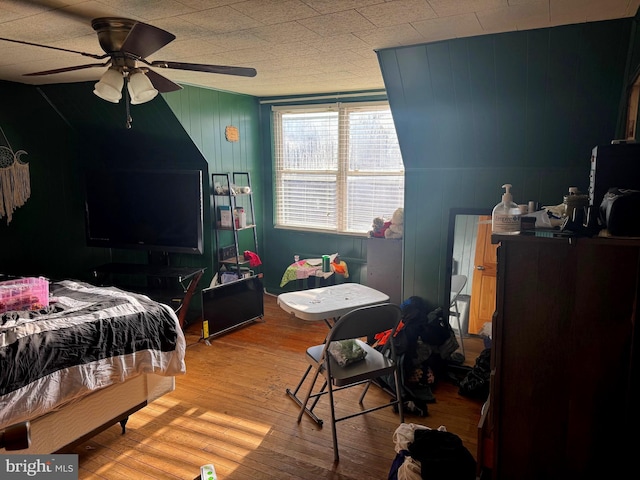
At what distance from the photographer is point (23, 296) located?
2.52 m

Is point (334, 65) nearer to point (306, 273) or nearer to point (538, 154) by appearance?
point (538, 154)

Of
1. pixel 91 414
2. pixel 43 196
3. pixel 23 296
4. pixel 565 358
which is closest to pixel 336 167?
pixel 43 196

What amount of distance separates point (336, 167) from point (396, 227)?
1157 millimetres

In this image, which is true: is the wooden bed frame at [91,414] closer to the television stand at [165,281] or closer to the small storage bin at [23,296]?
the small storage bin at [23,296]

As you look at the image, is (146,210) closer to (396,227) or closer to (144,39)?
(396,227)

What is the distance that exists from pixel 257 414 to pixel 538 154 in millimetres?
2382

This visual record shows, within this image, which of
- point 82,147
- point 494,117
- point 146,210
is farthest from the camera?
point 82,147

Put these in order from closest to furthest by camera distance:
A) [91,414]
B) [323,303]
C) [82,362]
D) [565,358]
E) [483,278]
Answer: [565,358] → [82,362] → [91,414] → [323,303] → [483,278]

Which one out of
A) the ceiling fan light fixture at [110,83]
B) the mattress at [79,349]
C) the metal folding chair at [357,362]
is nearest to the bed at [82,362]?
the mattress at [79,349]

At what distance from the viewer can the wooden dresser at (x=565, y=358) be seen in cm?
130

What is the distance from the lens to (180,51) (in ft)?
8.86

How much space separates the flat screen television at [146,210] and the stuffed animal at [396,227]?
5.20 ft

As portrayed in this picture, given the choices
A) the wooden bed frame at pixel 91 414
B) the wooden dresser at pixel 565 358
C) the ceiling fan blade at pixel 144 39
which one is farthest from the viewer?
the wooden bed frame at pixel 91 414

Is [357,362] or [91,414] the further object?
[357,362]
